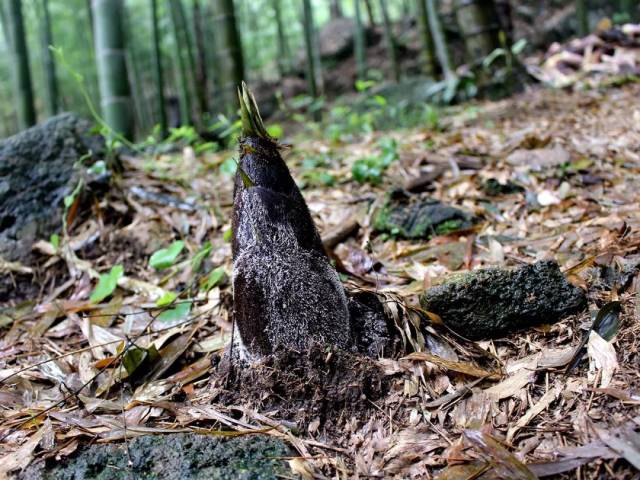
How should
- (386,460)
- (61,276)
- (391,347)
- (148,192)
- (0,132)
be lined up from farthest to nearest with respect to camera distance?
(0,132) → (148,192) → (61,276) → (391,347) → (386,460)

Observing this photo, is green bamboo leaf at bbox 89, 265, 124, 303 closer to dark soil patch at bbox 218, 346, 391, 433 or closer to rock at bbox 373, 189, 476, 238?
dark soil patch at bbox 218, 346, 391, 433

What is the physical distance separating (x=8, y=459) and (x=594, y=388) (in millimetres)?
1457

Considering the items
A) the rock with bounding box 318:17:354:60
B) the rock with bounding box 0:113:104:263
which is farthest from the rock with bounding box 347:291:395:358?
the rock with bounding box 318:17:354:60

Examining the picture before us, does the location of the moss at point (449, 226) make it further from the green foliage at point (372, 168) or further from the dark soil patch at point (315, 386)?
the dark soil patch at point (315, 386)

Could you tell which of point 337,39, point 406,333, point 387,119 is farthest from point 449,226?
point 337,39

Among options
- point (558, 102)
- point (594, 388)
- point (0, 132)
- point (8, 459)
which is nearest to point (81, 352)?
point (8, 459)

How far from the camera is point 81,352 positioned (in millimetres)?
1766

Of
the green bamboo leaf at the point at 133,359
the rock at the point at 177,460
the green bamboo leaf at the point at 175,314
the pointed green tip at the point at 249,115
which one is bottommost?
the rock at the point at 177,460

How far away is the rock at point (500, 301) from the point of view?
1530 mm

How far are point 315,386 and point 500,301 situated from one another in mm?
632

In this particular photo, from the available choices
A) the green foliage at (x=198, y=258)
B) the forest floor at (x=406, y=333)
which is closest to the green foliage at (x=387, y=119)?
the forest floor at (x=406, y=333)

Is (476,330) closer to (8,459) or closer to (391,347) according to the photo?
(391,347)

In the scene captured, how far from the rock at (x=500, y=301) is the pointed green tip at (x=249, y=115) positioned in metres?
0.72

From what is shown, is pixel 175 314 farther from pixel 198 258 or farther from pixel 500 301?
pixel 500 301
